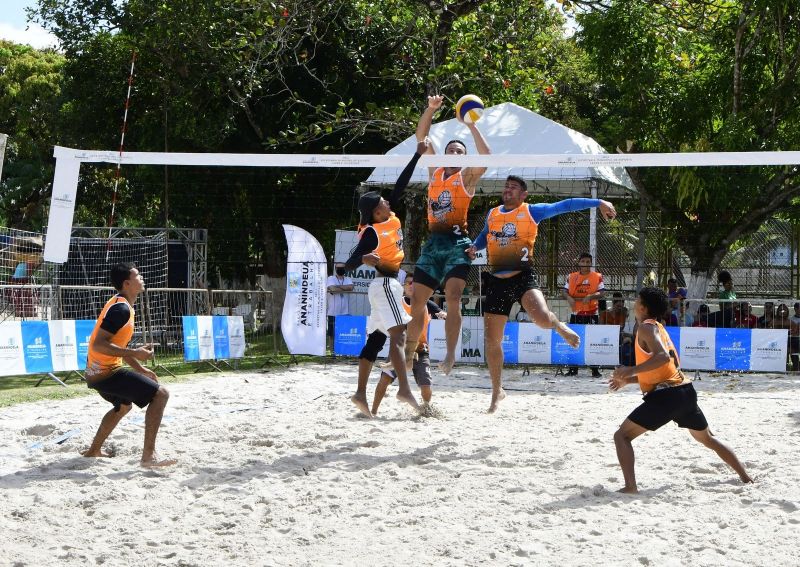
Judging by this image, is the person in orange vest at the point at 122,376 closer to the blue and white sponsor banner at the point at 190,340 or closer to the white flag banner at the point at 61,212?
the white flag banner at the point at 61,212

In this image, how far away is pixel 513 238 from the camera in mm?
7148

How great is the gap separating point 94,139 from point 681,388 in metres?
16.6

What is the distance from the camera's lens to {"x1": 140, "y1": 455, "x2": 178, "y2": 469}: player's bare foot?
576 centimetres

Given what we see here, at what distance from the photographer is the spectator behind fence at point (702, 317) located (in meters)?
13.0

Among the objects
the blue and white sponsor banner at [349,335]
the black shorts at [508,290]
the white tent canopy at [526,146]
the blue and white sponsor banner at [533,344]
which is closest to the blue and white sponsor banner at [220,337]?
the blue and white sponsor banner at [349,335]

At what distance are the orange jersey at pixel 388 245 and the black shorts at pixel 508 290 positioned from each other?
78 centimetres

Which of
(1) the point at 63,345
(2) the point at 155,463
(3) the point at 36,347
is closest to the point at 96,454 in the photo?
(2) the point at 155,463

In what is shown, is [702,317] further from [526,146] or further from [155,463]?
[155,463]

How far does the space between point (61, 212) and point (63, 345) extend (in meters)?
2.15

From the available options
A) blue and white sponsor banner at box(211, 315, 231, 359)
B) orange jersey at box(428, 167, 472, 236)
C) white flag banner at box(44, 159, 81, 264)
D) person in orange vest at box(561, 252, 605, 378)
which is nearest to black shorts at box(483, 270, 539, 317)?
orange jersey at box(428, 167, 472, 236)

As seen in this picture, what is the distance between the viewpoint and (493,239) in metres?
7.21

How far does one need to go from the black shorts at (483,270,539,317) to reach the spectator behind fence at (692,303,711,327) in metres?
6.65

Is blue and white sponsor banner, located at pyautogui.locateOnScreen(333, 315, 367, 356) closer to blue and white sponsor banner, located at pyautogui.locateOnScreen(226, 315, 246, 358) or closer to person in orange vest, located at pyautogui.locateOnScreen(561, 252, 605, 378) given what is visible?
blue and white sponsor banner, located at pyautogui.locateOnScreen(226, 315, 246, 358)

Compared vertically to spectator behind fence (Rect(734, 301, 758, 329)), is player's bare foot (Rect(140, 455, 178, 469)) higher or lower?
lower
